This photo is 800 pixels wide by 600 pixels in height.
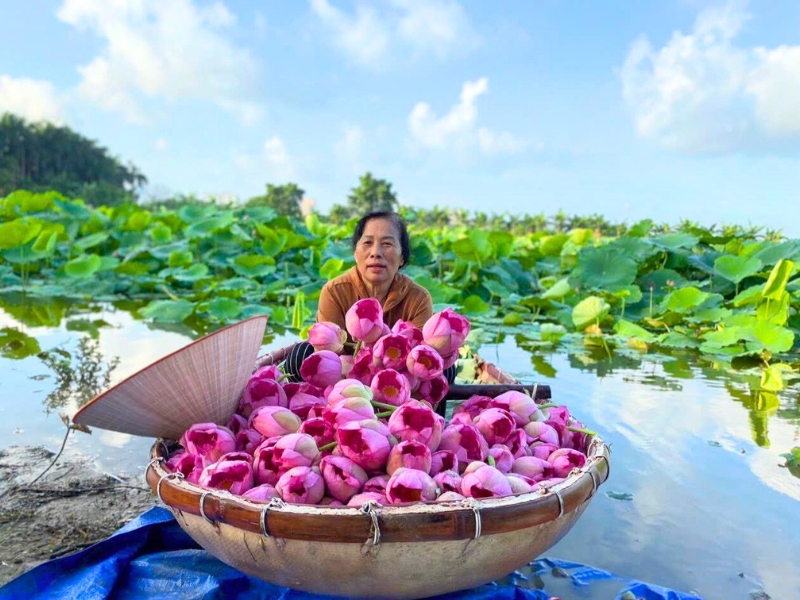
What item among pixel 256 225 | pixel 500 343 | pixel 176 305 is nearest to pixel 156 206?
pixel 256 225

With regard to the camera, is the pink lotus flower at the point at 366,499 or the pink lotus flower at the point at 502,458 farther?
the pink lotus flower at the point at 502,458

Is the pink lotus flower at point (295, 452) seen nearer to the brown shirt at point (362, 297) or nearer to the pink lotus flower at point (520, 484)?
the pink lotus flower at point (520, 484)

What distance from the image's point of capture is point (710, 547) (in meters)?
1.60

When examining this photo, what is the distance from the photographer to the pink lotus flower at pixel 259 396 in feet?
4.64

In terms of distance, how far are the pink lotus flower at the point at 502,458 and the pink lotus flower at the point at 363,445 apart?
0.24 metres

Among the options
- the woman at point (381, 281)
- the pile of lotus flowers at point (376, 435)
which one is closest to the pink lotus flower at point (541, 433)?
the pile of lotus flowers at point (376, 435)

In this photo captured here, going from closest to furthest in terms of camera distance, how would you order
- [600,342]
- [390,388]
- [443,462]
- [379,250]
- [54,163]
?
[443,462] → [390,388] → [379,250] → [600,342] → [54,163]

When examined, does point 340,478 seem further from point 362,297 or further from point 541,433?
point 362,297

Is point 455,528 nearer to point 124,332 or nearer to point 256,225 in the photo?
point 124,332

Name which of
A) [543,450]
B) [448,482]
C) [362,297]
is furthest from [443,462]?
[362,297]

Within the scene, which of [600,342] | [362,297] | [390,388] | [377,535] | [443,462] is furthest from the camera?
[600,342]

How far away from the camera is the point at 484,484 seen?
1.09 metres

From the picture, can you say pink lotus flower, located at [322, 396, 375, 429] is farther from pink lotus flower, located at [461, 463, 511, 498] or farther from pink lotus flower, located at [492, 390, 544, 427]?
pink lotus flower, located at [492, 390, 544, 427]

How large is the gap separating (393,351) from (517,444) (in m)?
0.32
